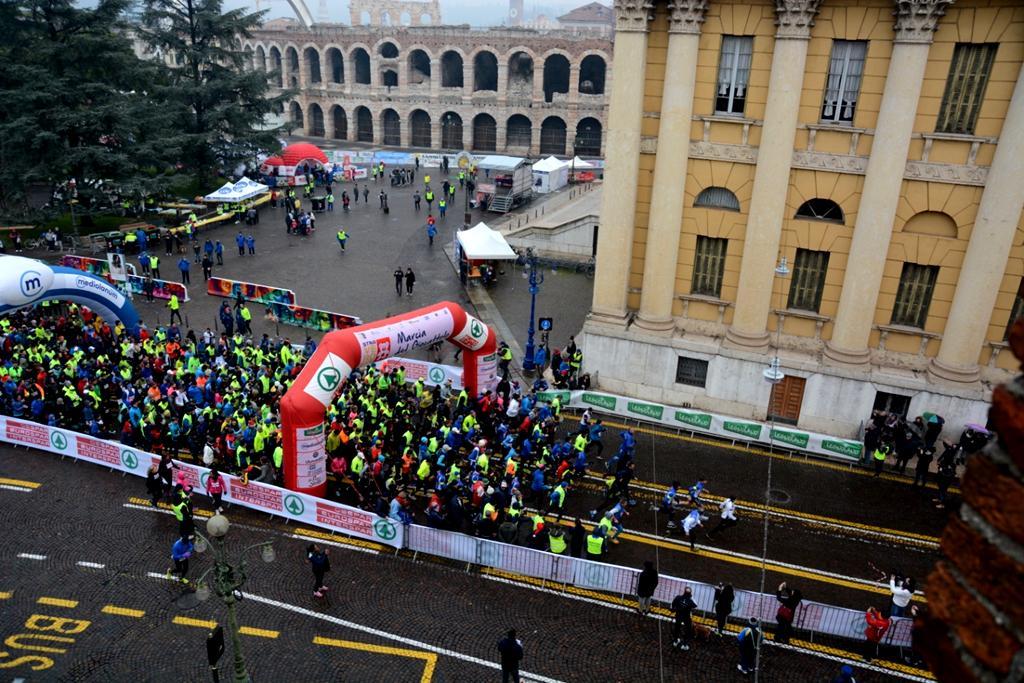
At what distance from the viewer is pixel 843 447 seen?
22.1 m

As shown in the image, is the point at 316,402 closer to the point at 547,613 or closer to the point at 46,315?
the point at 547,613

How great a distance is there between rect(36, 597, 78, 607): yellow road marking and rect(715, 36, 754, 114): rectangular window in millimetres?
21253

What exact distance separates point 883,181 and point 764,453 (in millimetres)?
8667

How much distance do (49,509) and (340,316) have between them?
13416 millimetres

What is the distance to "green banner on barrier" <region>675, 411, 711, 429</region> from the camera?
23.3 metres

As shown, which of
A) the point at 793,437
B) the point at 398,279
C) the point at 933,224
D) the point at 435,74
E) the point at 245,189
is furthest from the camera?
the point at 435,74

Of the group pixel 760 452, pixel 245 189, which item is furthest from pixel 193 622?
pixel 245 189

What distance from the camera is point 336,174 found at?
202ft

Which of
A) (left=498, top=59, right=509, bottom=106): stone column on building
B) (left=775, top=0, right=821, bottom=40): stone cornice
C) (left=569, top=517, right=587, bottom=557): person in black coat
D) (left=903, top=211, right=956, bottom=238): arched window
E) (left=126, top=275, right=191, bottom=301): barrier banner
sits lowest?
(left=126, top=275, right=191, bottom=301): barrier banner

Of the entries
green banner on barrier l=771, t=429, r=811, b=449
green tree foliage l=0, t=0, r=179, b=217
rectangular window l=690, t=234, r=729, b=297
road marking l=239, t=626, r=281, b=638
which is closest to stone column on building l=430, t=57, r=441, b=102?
green tree foliage l=0, t=0, r=179, b=217

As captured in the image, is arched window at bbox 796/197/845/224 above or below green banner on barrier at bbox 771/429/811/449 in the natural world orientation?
above

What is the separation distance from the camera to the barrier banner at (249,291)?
32.6 metres

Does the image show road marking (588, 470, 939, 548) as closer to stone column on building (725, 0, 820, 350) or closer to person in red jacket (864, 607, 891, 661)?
person in red jacket (864, 607, 891, 661)

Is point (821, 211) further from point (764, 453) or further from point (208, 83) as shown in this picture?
point (208, 83)
